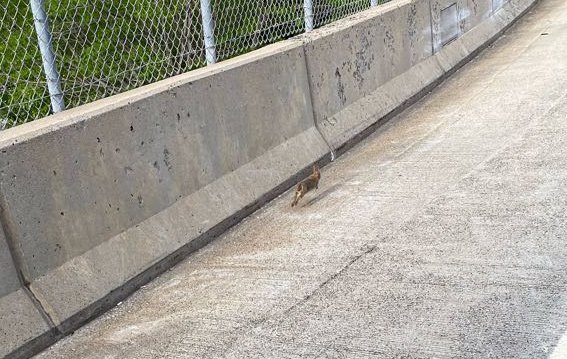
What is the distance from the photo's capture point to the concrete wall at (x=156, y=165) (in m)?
5.12

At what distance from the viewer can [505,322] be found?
477cm

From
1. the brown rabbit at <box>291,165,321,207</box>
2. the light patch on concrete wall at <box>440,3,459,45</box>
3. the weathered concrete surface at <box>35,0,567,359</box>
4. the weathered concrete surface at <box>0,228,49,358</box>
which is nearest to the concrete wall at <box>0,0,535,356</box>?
the weathered concrete surface at <box>0,228,49,358</box>

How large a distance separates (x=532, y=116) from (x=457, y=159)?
1.55 metres

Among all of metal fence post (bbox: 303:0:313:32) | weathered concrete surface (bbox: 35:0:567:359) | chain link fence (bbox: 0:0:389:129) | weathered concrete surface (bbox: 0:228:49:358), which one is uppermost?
chain link fence (bbox: 0:0:389:129)

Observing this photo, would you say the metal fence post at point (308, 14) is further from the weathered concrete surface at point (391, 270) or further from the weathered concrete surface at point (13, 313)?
the weathered concrete surface at point (13, 313)

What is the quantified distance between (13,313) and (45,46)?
1650 millimetres

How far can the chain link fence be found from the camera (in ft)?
18.1

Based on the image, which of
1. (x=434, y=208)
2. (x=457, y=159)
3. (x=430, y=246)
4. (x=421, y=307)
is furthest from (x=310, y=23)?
(x=421, y=307)

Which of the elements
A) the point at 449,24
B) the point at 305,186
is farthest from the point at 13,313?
the point at 449,24

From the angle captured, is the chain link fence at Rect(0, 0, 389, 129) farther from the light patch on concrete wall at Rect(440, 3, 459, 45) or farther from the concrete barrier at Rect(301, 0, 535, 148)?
the light patch on concrete wall at Rect(440, 3, 459, 45)

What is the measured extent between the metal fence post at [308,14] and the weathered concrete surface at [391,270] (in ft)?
4.47

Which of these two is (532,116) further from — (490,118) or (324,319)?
(324,319)

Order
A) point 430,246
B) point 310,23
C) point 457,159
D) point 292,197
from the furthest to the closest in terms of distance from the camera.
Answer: point 310,23 → point 457,159 → point 292,197 → point 430,246

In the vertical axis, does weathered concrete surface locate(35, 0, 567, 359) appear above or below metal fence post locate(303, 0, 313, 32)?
below
